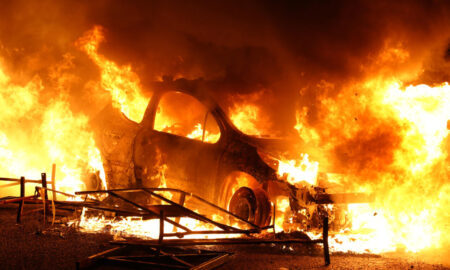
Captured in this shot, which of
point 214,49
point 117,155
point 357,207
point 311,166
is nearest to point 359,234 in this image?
point 357,207

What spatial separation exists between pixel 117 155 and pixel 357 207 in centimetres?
438

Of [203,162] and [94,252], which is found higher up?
[203,162]

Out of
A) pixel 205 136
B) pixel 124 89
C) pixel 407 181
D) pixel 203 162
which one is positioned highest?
pixel 124 89

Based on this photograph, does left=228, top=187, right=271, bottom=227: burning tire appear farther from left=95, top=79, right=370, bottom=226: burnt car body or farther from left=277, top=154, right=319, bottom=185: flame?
left=277, top=154, right=319, bottom=185: flame

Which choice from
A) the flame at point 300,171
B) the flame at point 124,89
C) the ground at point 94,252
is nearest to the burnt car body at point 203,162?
the flame at point 300,171

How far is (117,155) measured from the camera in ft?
24.3

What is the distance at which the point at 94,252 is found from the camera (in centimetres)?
505

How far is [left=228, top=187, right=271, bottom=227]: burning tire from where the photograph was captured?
5730 mm

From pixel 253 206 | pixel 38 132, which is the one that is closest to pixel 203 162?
pixel 253 206

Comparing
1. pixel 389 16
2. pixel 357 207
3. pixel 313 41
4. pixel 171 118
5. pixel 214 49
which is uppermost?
pixel 214 49

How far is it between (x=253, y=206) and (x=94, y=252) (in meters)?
2.27

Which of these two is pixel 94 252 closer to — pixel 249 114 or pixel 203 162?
pixel 203 162

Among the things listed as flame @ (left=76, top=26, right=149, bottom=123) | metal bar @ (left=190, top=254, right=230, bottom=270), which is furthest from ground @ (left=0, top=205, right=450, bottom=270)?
flame @ (left=76, top=26, right=149, bottom=123)

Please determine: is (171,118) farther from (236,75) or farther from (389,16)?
(389,16)
